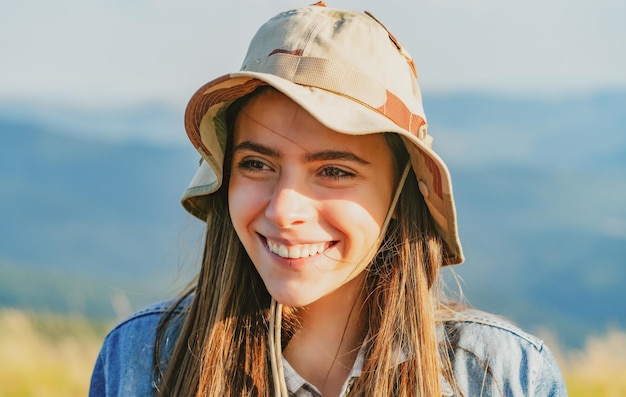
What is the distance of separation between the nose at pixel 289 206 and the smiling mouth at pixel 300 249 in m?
0.09

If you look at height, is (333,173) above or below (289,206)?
above

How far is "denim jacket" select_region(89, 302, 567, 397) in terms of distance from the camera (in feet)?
9.67

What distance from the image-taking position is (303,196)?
2.65 meters

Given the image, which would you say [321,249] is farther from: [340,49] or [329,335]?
[340,49]

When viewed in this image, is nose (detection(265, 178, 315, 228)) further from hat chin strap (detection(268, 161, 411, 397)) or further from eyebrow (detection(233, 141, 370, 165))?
hat chin strap (detection(268, 161, 411, 397))

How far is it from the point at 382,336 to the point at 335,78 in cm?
85

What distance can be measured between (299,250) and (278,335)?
38 cm

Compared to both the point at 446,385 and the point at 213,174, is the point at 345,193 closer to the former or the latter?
the point at 213,174

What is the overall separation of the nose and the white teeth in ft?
0.29

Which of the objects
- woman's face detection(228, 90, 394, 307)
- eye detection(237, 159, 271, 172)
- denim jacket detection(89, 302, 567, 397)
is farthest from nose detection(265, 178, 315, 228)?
denim jacket detection(89, 302, 567, 397)

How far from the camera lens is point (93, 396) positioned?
333cm

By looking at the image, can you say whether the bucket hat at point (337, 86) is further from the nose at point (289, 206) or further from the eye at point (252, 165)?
the nose at point (289, 206)

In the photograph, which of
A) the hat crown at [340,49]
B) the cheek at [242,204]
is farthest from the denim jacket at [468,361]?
the hat crown at [340,49]

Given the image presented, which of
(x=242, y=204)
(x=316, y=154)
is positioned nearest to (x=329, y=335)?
(x=242, y=204)
